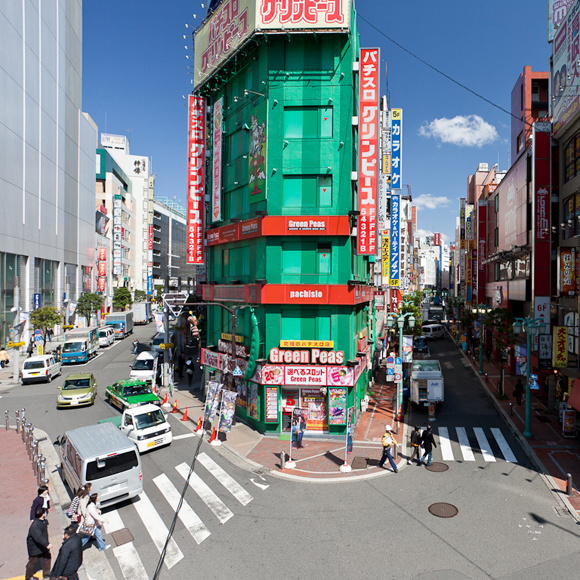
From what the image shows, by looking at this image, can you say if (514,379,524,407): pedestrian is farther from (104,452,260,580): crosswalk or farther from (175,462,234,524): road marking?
(175,462,234,524): road marking

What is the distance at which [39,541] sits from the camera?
9.95 metres

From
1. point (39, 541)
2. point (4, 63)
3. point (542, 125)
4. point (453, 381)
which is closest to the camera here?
point (39, 541)

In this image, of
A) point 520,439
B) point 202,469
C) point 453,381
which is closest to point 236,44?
point 202,469

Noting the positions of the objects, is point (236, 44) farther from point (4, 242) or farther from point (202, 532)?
point (4, 242)

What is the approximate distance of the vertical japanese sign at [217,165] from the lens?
2653 centimetres

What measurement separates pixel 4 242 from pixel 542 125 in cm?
4911

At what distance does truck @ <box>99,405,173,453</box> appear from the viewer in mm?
18719

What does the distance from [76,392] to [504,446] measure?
24.2 m

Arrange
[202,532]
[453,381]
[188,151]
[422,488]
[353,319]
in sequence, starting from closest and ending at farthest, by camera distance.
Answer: [202,532] → [422,488] → [353,319] → [188,151] → [453,381]

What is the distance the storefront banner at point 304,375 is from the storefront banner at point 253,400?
206 cm

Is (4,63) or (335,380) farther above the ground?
(4,63)

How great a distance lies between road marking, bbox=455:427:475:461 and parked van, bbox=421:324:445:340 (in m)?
39.7

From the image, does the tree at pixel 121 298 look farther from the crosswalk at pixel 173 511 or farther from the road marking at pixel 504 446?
the road marking at pixel 504 446

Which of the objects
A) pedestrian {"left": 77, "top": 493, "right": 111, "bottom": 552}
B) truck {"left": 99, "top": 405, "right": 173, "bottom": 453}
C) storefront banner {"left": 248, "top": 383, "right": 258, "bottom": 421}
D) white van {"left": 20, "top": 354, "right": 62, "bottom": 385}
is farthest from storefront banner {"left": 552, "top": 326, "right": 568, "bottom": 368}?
white van {"left": 20, "top": 354, "right": 62, "bottom": 385}
